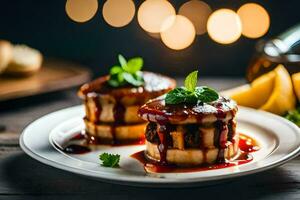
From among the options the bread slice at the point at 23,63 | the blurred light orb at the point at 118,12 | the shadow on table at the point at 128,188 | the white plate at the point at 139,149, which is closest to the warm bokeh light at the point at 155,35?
the blurred light orb at the point at 118,12

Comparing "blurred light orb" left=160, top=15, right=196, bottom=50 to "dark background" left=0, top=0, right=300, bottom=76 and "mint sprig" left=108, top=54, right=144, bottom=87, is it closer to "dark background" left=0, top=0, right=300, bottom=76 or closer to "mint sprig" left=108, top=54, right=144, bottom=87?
"dark background" left=0, top=0, right=300, bottom=76

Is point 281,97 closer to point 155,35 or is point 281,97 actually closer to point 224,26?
point 224,26

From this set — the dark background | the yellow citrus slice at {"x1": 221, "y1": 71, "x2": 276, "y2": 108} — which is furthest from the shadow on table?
the dark background

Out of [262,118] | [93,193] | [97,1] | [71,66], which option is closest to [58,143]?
[93,193]

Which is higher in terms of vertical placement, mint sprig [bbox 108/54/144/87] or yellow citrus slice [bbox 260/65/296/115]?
mint sprig [bbox 108/54/144/87]

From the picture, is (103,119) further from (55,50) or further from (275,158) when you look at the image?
(55,50)

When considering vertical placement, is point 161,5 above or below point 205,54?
above

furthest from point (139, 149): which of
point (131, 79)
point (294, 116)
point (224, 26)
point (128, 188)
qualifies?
point (224, 26)
